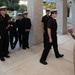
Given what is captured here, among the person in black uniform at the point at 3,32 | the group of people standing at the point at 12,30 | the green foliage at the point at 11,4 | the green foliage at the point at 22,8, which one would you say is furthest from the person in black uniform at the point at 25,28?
the green foliage at the point at 11,4

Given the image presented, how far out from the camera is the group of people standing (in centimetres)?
482

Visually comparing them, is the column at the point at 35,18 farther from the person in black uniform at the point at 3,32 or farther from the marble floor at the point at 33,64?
the person in black uniform at the point at 3,32

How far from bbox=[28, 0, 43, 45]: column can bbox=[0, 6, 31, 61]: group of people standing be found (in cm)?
50

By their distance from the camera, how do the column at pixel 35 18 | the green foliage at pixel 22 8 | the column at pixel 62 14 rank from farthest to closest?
the green foliage at pixel 22 8 < the column at pixel 62 14 < the column at pixel 35 18

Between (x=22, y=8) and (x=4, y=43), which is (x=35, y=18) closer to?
(x=4, y=43)

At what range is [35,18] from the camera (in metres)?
6.36

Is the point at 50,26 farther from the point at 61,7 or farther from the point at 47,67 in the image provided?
the point at 61,7

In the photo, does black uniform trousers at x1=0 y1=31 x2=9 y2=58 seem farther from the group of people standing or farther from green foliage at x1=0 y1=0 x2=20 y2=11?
green foliage at x1=0 y1=0 x2=20 y2=11

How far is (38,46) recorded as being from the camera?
6.38 m

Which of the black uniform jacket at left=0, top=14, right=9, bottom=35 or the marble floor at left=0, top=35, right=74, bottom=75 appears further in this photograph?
the black uniform jacket at left=0, top=14, right=9, bottom=35

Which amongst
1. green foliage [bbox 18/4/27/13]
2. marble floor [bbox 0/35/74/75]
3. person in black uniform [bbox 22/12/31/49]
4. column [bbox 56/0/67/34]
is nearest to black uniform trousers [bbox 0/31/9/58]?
marble floor [bbox 0/35/74/75]

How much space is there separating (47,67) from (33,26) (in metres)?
2.45

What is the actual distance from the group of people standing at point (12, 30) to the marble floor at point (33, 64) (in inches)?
12.5

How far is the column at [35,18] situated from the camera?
6.27 metres
